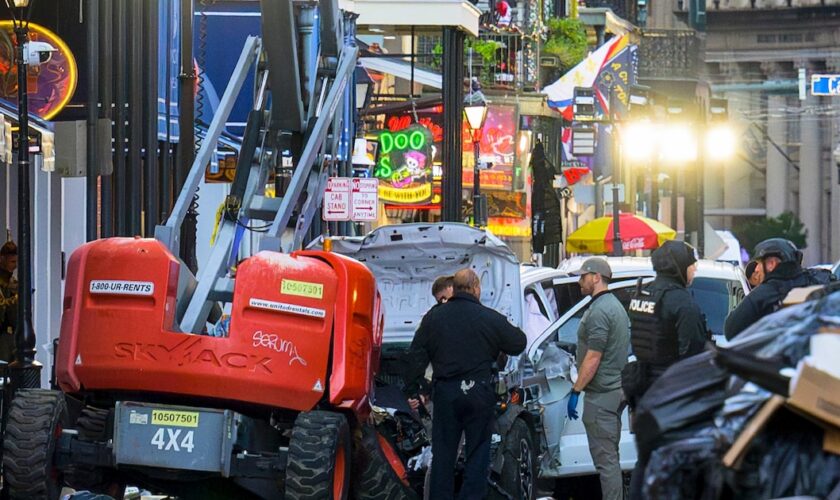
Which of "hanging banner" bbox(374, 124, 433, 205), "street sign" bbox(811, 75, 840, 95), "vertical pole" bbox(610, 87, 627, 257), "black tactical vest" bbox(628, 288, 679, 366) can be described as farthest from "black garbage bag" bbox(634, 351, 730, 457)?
"street sign" bbox(811, 75, 840, 95)

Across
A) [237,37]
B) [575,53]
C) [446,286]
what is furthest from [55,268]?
[575,53]

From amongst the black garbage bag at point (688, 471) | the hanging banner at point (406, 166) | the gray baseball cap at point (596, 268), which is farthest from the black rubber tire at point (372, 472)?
the hanging banner at point (406, 166)

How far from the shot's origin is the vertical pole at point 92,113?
1839 centimetres

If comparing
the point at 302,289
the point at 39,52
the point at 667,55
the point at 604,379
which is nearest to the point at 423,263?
the point at 604,379

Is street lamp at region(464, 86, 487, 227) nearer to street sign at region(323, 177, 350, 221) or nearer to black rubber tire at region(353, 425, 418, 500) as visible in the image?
street sign at region(323, 177, 350, 221)

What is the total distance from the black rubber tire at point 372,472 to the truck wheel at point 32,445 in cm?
201

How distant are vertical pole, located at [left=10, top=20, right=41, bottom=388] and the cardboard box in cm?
938

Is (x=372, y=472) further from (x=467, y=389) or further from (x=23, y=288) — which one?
(x=23, y=288)

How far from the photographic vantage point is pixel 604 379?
1416 centimetres

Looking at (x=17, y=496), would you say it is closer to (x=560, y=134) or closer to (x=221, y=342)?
(x=221, y=342)

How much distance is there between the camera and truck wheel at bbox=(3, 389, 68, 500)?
1122 centimetres

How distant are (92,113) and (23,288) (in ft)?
14.5

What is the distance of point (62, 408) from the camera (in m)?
11.6

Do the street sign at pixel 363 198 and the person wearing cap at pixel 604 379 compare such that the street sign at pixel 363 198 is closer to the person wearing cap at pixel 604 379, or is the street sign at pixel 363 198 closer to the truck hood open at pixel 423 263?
the truck hood open at pixel 423 263
